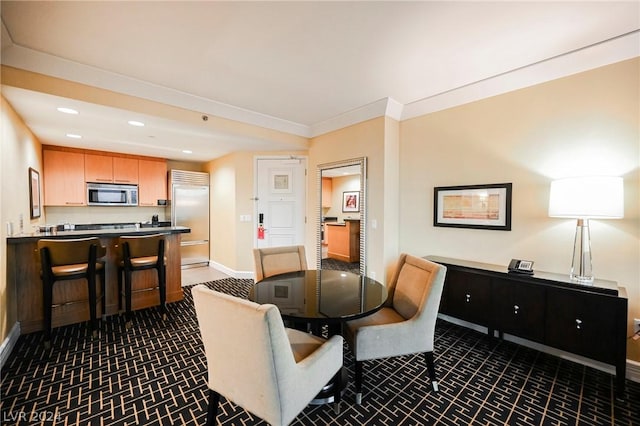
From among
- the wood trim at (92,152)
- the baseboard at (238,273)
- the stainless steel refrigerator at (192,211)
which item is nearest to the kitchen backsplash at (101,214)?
the stainless steel refrigerator at (192,211)

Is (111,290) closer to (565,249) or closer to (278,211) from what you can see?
(278,211)

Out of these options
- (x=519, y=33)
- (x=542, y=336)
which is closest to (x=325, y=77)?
(x=519, y=33)

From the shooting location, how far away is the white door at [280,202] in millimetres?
4711

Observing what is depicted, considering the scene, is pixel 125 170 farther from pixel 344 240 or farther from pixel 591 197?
pixel 591 197

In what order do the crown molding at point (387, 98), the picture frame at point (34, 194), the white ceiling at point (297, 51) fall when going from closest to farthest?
1. the white ceiling at point (297, 51)
2. the crown molding at point (387, 98)
3. the picture frame at point (34, 194)

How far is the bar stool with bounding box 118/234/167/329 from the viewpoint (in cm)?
291

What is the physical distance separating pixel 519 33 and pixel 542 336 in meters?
2.41

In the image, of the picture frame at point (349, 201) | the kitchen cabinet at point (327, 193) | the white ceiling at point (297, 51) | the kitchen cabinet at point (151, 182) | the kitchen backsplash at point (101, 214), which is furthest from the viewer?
the kitchen cabinet at point (327, 193)

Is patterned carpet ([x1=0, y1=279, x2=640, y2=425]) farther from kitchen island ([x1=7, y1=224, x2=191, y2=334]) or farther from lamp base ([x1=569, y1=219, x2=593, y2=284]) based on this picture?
lamp base ([x1=569, y1=219, x2=593, y2=284])

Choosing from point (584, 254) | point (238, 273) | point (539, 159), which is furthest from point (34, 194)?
point (584, 254)

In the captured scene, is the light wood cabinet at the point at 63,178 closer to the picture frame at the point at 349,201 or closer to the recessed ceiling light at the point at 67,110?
the recessed ceiling light at the point at 67,110

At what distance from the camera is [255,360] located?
1.21 metres

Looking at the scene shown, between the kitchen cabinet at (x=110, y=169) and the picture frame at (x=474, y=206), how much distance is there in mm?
5428

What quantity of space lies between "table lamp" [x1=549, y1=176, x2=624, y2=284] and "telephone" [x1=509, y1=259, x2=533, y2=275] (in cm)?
28
